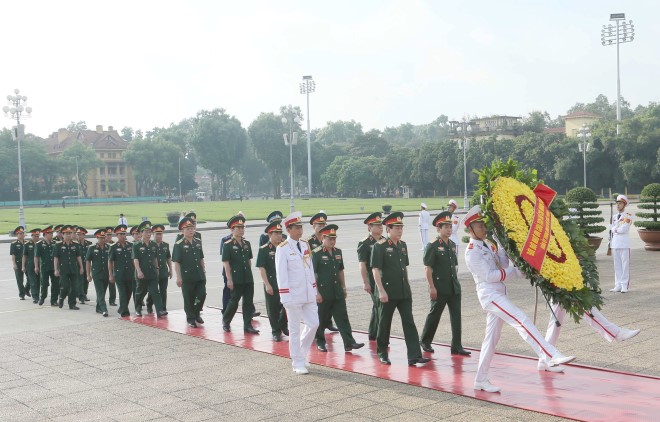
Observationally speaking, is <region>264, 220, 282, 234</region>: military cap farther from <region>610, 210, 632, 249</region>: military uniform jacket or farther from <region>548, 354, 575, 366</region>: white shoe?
<region>610, 210, 632, 249</region>: military uniform jacket

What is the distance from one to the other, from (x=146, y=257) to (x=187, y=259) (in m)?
1.20

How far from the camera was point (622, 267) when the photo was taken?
534 inches

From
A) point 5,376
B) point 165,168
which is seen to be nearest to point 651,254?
point 5,376

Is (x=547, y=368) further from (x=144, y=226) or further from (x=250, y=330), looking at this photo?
(x=144, y=226)

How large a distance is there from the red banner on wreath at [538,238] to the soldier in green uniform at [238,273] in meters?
4.98

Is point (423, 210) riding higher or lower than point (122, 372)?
higher

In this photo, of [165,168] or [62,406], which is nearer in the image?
[62,406]

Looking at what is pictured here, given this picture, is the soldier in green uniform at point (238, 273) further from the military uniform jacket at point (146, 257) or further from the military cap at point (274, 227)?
the military uniform jacket at point (146, 257)

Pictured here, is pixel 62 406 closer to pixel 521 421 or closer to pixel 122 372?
pixel 122 372

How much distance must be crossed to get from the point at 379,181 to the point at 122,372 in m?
95.1

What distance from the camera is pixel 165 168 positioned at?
4464 inches

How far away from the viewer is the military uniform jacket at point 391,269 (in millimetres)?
8398

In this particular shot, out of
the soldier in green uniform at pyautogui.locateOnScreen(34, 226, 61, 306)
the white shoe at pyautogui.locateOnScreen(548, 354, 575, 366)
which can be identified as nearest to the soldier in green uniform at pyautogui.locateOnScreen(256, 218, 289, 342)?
the white shoe at pyautogui.locateOnScreen(548, 354, 575, 366)

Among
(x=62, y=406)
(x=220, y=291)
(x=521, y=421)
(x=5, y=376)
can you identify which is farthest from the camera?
(x=220, y=291)
